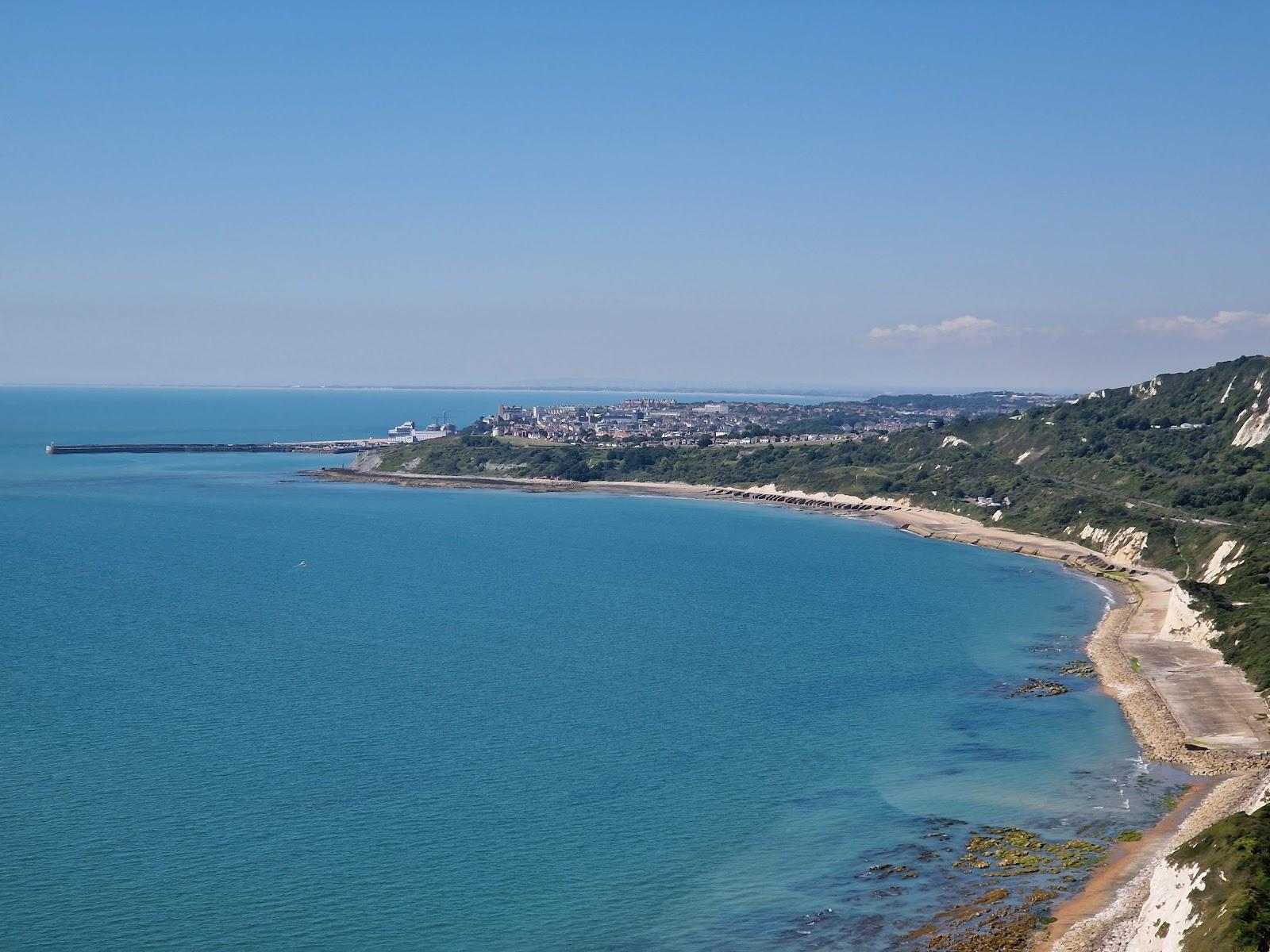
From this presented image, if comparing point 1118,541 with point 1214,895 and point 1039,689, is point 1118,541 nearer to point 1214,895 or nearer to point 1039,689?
point 1039,689

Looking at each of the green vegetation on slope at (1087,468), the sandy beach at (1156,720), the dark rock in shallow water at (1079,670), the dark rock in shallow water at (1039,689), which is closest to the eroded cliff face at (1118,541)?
the green vegetation on slope at (1087,468)

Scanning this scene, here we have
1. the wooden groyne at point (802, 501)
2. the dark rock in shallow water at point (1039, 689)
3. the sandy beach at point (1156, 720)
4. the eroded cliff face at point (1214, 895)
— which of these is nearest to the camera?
the eroded cliff face at point (1214, 895)

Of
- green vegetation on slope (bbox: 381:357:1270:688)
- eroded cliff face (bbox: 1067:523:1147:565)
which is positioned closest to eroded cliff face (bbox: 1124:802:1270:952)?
green vegetation on slope (bbox: 381:357:1270:688)

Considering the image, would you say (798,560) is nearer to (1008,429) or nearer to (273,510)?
(273,510)

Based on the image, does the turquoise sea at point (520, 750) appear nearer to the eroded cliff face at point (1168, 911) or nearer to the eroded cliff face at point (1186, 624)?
the eroded cliff face at point (1168, 911)

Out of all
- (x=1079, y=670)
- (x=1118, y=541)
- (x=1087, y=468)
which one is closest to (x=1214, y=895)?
(x=1079, y=670)

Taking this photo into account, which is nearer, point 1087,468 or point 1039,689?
point 1039,689

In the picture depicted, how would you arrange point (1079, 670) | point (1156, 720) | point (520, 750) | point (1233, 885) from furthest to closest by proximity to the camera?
point (1079, 670)
point (1156, 720)
point (520, 750)
point (1233, 885)
